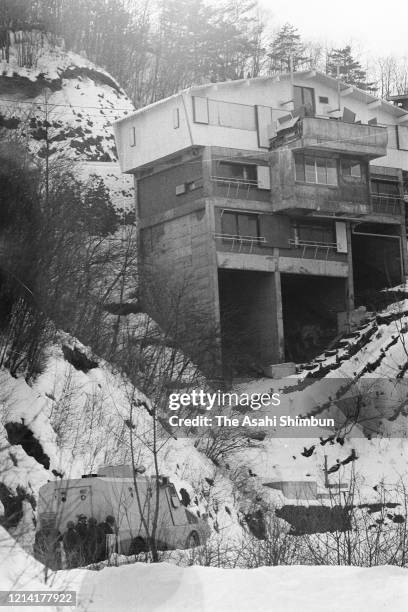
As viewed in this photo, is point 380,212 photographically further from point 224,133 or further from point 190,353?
point 190,353

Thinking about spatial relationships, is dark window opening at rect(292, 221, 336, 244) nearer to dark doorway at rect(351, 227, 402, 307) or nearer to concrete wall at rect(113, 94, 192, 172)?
dark doorway at rect(351, 227, 402, 307)

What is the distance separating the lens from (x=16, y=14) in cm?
6588

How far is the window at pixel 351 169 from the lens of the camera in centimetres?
4959

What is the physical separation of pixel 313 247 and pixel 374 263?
540 cm

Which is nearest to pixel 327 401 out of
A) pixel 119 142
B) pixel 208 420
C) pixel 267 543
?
pixel 208 420

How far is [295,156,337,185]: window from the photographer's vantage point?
4800cm

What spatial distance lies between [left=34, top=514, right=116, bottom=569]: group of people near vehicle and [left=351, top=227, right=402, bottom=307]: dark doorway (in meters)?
33.2

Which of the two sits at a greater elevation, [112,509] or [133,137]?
[133,137]

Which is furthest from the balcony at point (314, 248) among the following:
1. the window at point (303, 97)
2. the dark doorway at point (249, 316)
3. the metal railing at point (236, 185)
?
the window at point (303, 97)

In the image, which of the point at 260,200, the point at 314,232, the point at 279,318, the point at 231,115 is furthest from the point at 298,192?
the point at 279,318

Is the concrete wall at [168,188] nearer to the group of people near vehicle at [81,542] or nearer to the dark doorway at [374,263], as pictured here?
the dark doorway at [374,263]

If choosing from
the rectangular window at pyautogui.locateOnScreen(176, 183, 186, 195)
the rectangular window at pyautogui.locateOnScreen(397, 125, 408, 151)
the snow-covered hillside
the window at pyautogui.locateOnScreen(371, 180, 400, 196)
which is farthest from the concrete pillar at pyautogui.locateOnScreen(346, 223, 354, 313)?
the snow-covered hillside

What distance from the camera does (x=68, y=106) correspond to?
201 ft

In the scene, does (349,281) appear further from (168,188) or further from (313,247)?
(168,188)
